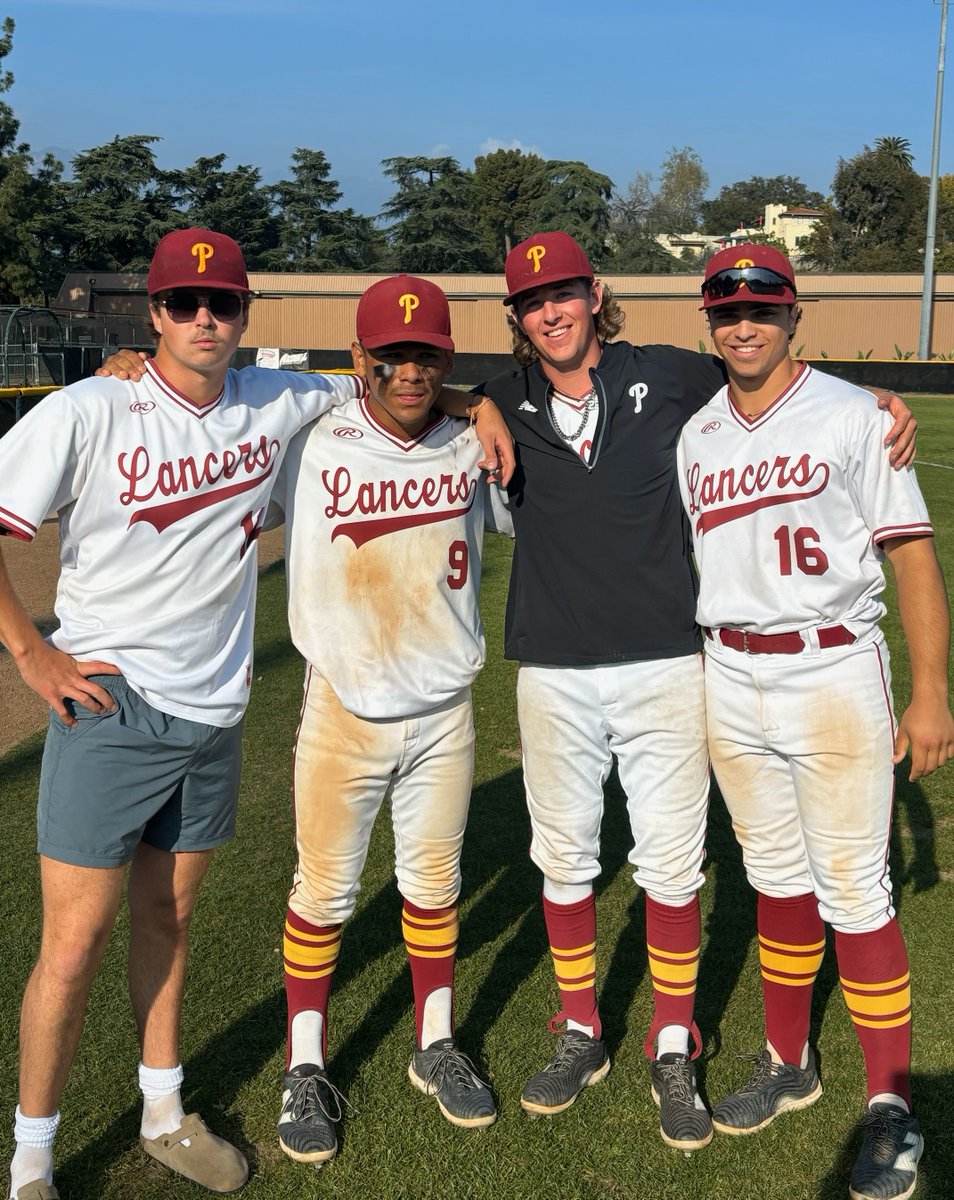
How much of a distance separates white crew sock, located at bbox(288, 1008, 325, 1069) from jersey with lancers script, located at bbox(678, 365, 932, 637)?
167 cm

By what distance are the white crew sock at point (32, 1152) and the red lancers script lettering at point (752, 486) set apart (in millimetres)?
2337

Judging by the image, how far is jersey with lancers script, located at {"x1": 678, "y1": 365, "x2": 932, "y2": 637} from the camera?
120 inches

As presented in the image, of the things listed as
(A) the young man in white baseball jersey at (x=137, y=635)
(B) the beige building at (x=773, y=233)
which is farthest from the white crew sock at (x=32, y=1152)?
(B) the beige building at (x=773, y=233)

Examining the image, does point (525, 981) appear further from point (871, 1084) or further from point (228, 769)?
point (228, 769)

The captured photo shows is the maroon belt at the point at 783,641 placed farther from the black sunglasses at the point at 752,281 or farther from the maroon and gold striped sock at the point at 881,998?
the black sunglasses at the point at 752,281

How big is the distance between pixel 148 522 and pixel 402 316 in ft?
2.97

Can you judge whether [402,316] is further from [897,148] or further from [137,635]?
[897,148]

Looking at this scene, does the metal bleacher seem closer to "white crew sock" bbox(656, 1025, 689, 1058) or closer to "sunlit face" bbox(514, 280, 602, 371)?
"sunlit face" bbox(514, 280, 602, 371)

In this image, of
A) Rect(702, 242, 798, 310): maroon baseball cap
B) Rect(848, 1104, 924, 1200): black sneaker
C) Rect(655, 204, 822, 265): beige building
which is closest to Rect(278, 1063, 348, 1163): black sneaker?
Rect(848, 1104, 924, 1200): black sneaker

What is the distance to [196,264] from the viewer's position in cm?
296

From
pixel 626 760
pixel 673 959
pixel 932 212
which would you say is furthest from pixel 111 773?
pixel 932 212

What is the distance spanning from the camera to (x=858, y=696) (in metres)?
3.09

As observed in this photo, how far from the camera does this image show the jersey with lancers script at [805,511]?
304 cm

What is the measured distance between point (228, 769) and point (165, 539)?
67cm
